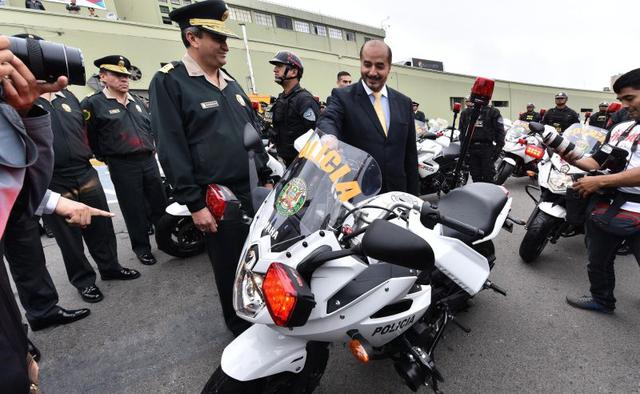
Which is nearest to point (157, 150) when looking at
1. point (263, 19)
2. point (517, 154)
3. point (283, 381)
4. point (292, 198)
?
point (292, 198)

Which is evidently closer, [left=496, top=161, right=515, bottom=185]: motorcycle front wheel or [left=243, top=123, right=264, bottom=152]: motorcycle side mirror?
[left=243, top=123, right=264, bottom=152]: motorcycle side mirror

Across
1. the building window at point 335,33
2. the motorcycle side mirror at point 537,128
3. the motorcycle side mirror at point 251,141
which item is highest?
the building window at point 335,33

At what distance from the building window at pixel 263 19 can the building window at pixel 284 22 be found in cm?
69

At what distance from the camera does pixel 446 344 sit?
216 cm

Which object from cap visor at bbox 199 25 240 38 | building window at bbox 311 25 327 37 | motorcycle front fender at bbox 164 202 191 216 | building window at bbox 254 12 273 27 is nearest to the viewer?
cap visor at bbox 199 25 240 38

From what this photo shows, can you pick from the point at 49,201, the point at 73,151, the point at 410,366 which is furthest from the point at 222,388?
the point at 73,151

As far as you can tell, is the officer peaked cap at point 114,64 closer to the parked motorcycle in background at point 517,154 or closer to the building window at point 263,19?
the parked motorcycle in background at point 517,154

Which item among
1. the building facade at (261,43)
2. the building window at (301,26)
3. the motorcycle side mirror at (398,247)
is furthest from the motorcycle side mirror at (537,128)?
the building window at (301,26)

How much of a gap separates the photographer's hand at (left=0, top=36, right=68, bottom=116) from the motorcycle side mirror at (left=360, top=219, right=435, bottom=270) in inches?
39.4

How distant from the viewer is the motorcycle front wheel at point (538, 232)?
299 cm

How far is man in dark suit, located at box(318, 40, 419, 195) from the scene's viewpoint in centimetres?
221

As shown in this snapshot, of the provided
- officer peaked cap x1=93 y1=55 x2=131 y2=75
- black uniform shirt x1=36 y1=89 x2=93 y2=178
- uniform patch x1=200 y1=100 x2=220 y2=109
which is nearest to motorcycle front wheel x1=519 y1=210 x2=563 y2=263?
uniform patch x1=200 y1=100 x2=220 y2=109

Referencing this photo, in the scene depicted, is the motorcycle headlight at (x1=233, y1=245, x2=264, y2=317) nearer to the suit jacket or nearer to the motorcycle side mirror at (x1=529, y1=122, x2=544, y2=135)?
the suit jacket

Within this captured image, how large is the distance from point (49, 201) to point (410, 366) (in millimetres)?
1583
